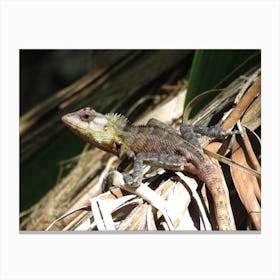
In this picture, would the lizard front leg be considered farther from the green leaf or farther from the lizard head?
the green leaf

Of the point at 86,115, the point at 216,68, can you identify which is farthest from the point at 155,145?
the point at 216,68

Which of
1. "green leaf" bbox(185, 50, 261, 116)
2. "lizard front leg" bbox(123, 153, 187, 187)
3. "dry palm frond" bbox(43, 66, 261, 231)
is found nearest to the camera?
"dry palm frond" bbox(43, 66, 261, 231)

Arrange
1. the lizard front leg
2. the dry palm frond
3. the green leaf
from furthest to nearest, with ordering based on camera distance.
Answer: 1. the green leaf
2. the lizard front leg
3. the dry palm frond

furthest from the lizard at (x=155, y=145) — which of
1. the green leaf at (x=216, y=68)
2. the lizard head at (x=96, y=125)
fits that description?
the green leaf at (x=216, y=68)

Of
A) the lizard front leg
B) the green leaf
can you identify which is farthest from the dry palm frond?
the green leaf

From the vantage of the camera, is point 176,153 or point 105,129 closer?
point 176,153

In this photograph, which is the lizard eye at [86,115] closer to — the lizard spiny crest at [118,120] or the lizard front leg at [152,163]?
the lizard spiny crest at [118,120]
